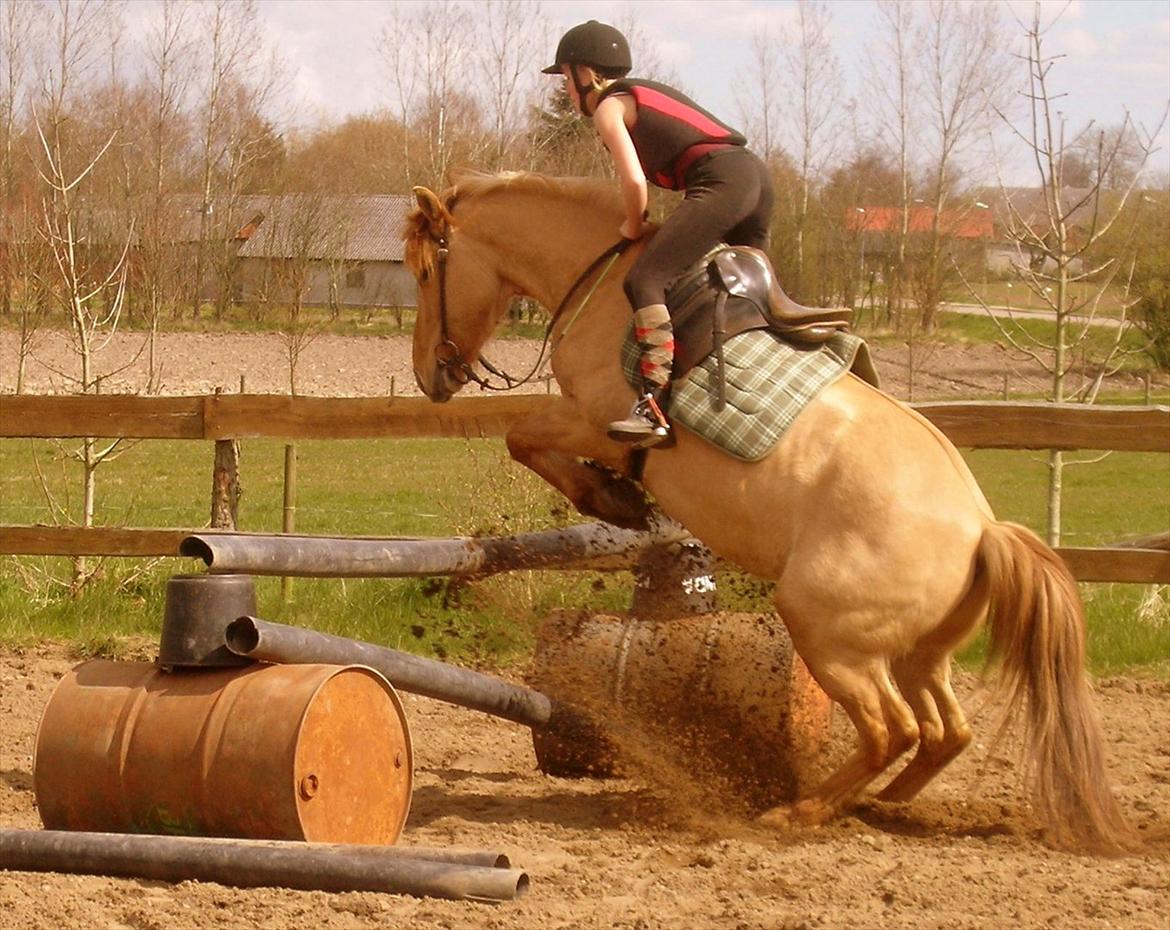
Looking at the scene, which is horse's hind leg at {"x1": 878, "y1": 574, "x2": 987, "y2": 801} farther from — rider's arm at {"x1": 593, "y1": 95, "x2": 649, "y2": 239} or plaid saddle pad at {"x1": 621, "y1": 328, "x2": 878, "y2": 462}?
rider's arm at {"x1": 593, "y1": 95, "x2": 649, "y2": 239}

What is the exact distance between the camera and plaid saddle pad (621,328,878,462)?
4574 millimetres

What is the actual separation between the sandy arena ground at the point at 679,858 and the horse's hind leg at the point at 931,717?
159 mm

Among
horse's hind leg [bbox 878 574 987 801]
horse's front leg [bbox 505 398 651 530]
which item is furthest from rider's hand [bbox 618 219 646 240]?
horse's hind leg [bbox 878 574 987 801]

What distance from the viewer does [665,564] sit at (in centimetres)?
570

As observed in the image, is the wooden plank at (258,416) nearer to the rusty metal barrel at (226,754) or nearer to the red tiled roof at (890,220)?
the rusty metal barrel at (226,754)

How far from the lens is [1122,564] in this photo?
7.11 metres

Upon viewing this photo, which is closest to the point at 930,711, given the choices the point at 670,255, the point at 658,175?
the point at 670,255

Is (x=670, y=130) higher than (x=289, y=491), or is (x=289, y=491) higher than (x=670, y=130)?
(x=670, y=130)

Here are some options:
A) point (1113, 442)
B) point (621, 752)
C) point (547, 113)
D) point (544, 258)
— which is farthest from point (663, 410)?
point (547, 113)

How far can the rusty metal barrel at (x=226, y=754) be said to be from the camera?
3938 mm

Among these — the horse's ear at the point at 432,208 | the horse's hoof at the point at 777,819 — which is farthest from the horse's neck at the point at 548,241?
the horse's hoof at the point at 777,819

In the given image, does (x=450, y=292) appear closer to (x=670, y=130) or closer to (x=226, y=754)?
(x=670, y=130)

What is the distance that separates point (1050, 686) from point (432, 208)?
9.29 feet

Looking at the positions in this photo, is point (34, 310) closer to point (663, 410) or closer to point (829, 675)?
point (663, 410)
